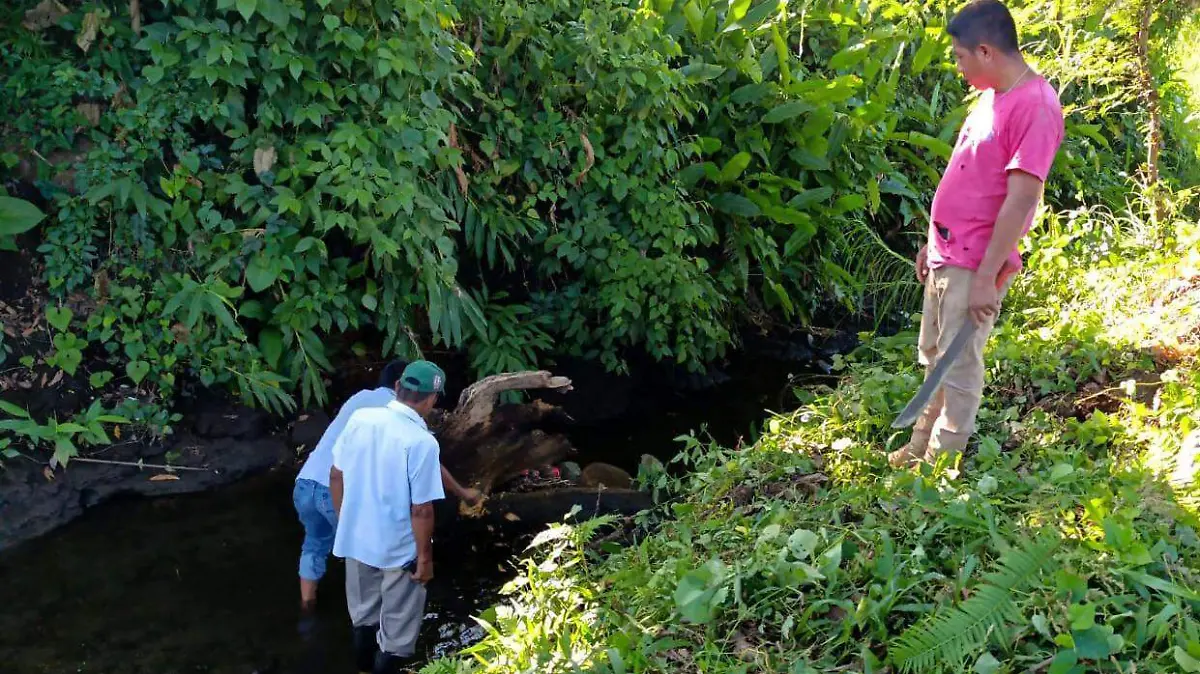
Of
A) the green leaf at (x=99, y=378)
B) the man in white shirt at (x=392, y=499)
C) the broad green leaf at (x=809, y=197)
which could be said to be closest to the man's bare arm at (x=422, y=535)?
the man in white shirt at (x=392, y=499)

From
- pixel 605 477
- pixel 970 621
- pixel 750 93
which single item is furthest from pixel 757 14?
pixel 970 621

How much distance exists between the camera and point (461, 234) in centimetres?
712

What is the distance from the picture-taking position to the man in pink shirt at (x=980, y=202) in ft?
11.2

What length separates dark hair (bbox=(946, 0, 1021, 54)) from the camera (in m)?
3.41

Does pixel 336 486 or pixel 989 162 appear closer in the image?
pixel 989 162

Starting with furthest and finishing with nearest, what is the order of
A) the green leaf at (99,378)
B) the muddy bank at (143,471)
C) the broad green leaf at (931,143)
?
1. the broad green leaf at (931,143)
2. the green leaf at (99,378)
3. the muddy bank at (143,471)

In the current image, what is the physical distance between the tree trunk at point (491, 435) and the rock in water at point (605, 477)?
0.31 metres

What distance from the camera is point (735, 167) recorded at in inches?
294

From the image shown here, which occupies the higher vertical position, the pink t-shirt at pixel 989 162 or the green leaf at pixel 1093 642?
the pink t-shirt at pixel 989 162

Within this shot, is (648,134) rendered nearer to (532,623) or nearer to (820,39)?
(820,39)

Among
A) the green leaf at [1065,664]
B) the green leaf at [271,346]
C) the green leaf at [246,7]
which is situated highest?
the green leaf at [246,7]

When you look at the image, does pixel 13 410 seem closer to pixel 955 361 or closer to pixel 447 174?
pixel 447 174

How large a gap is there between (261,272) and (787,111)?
4.29 meters

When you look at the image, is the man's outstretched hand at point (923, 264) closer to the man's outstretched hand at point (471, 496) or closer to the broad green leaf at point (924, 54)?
the man's outstretched hand at point (471, 496)
